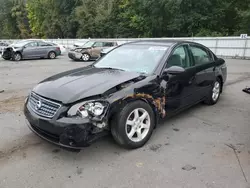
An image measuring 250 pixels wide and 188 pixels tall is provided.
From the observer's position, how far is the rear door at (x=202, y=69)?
4.24 metres

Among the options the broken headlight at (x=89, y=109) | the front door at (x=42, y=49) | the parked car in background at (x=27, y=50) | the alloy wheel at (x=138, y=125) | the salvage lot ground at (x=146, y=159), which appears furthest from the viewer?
the front door at (x=42, y=49)

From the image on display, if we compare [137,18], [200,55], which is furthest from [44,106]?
[137,18]

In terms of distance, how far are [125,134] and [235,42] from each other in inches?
591

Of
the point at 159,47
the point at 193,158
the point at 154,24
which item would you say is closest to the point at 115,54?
the point at 159,47

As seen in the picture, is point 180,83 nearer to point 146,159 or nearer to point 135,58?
point 135,58

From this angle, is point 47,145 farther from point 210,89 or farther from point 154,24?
point 154,24

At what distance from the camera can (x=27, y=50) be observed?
1508 centimetres

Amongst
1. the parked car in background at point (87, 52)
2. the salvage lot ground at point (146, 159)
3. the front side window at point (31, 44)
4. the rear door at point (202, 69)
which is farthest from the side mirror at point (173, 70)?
the front side window at point (31, 44)

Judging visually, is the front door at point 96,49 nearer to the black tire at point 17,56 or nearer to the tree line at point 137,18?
the black tire at point 17,56

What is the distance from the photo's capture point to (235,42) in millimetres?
15188

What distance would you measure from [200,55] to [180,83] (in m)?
1.17

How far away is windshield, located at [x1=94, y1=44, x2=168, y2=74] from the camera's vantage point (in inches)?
140

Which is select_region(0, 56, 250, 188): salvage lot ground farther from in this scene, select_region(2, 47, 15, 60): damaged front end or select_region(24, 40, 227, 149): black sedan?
select_region(2, 47, 15, 60): damaged front end

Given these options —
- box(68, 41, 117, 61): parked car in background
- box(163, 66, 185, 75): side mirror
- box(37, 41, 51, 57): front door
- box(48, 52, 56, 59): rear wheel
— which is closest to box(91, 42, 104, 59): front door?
box(68, 41, 117, 61): parked car in background
